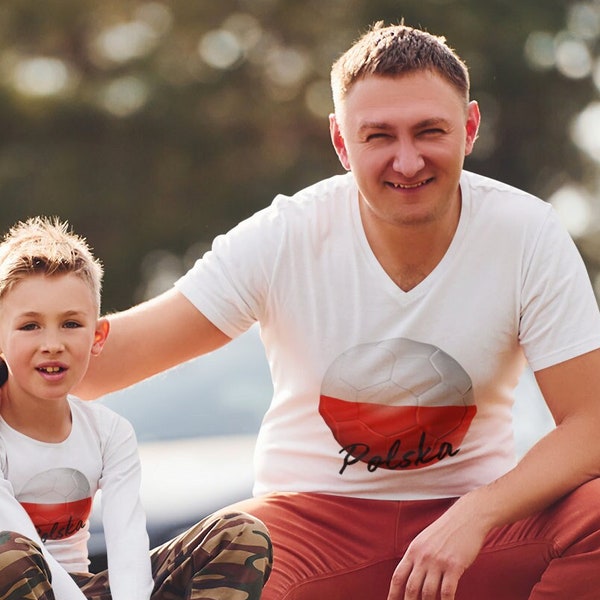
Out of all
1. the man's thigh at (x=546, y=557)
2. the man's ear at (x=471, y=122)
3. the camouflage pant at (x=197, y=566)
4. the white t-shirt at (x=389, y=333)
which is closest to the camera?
the camouflage pant at (x=197, y=566)

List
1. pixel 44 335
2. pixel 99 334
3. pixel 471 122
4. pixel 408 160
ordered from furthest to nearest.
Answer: pixel 471 122
pixel 408 160
pixel 99 334
pixel 44 335

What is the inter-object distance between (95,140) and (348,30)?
11.8 ft

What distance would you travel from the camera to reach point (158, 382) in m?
5.60

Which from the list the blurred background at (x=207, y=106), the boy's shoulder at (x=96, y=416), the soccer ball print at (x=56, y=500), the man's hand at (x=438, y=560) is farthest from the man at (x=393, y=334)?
the blurred background at (x=207, y=106)

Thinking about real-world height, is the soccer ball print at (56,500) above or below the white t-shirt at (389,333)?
below

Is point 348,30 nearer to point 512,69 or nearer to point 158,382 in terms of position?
point 512,69

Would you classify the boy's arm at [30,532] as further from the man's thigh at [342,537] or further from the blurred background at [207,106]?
the blurred background at [207,106]

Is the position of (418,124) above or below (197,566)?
above

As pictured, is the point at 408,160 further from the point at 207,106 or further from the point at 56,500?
the point at 207,106

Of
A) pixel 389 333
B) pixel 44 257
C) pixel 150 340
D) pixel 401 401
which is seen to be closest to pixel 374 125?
pixel 389 333

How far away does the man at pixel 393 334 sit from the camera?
3627 mm

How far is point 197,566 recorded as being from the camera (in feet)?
10.0

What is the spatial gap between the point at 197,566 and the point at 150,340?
3.04 feet

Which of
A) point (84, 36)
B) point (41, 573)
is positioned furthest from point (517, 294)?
point (84, 36)
